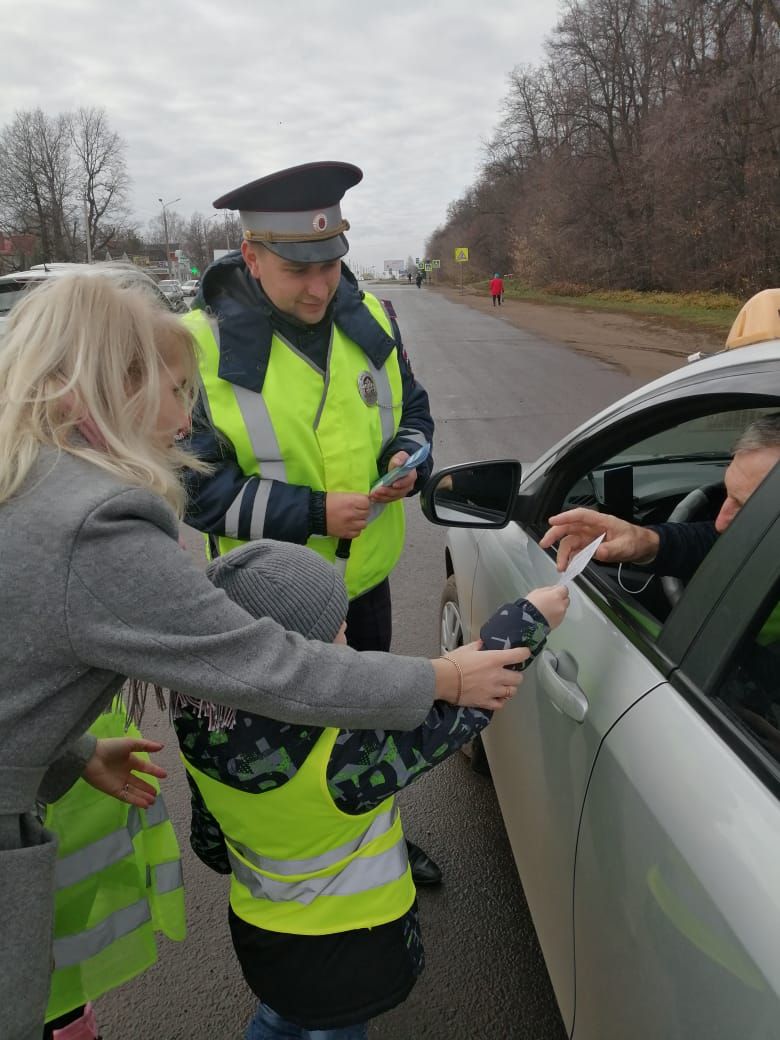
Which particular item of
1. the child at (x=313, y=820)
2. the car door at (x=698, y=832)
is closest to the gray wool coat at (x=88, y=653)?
the child at (x=313, y=820)

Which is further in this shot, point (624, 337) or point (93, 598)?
point (624, 337)

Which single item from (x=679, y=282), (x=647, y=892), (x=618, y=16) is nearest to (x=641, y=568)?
(x=647, y=892)

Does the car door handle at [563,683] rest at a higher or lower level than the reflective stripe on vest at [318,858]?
higher

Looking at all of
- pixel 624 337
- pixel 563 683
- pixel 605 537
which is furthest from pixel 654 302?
pixel 563 683

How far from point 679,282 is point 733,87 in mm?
6664

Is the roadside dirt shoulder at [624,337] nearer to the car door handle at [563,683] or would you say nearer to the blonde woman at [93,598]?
the car door handle at [563,683]

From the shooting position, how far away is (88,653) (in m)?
0.99

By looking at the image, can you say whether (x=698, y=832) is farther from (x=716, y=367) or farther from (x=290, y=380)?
(x=290, y=380)

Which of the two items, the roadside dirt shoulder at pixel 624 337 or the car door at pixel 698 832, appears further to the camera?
the roadside dirt shoulder at pixel 624 337

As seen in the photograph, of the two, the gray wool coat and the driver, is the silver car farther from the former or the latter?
the gray wool coat

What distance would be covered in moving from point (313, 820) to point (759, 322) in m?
1.36

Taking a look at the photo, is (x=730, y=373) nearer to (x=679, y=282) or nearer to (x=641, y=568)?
(x=641, y=568)

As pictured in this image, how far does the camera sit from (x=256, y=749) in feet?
3.87

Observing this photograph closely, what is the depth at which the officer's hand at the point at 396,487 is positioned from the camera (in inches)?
83.7
